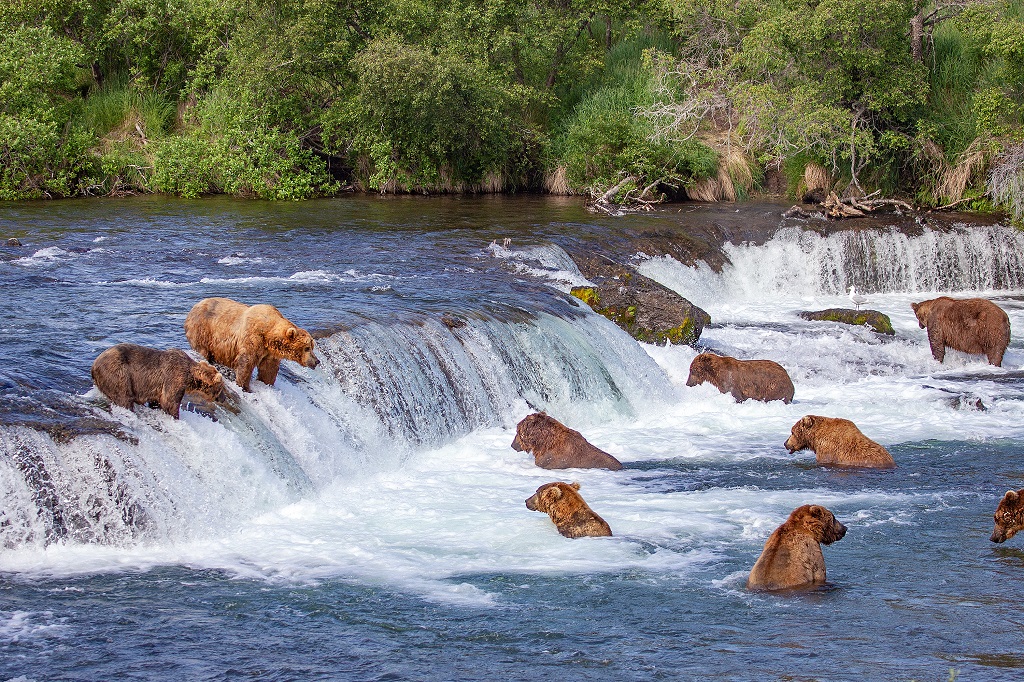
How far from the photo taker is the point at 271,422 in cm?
984

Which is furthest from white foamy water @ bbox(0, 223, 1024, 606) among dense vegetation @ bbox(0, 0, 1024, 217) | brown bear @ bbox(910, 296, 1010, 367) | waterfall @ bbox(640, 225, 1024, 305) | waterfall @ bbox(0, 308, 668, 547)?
dense vegetation @ bbox(0, 0, 1024, 217)

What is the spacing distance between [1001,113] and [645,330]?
11.5 m

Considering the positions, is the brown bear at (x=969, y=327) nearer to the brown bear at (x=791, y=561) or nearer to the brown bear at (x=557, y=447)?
the brown bear at (x=557, y=447)

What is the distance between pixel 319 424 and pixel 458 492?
1.46m

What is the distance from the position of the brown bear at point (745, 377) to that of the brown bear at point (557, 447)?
2.81 m

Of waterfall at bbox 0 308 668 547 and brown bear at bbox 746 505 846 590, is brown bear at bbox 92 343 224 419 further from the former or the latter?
brown bear at bbox 746 505 846 590

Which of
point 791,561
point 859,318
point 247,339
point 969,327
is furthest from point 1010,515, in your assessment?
point 859,318

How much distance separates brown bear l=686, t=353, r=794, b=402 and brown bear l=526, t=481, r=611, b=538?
4856 millimetres

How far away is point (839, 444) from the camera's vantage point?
10383 mm

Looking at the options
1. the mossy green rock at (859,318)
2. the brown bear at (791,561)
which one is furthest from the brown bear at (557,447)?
the mossy green rock at (859,318)

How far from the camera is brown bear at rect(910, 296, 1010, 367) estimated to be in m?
14.1

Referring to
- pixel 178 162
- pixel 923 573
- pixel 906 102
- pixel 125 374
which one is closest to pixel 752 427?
pixel 923 573

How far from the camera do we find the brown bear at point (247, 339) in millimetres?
9312

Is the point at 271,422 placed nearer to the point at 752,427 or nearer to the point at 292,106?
the point at 752,427
